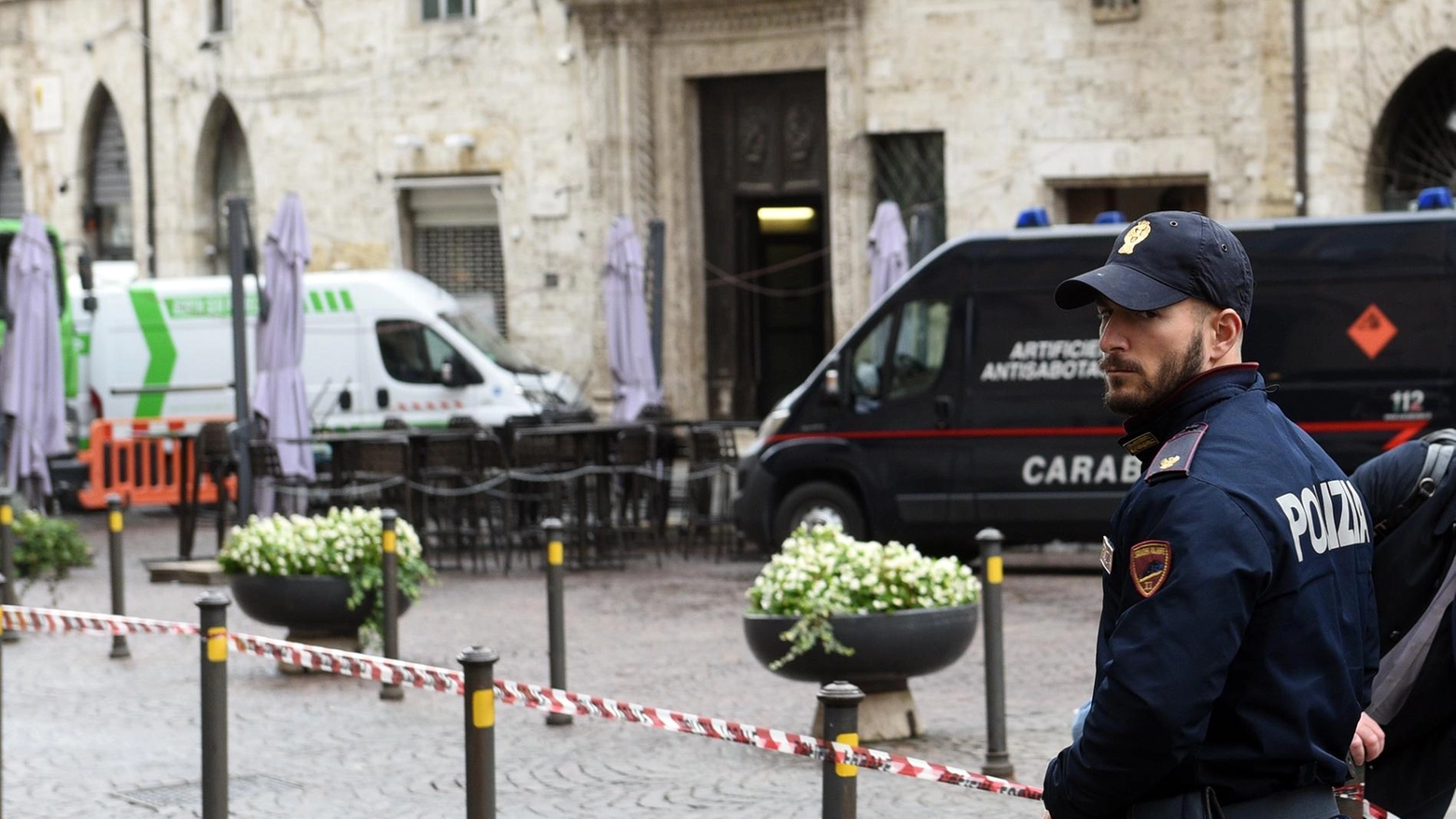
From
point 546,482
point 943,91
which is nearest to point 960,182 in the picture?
point 943,91

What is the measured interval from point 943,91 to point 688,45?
346cm

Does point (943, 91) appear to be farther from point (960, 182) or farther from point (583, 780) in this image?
point (583, 780)

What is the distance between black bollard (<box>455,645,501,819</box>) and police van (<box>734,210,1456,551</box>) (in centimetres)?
Answer: 959

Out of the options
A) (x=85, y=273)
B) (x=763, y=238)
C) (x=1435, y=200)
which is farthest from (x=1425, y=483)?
(x=763, y=238)

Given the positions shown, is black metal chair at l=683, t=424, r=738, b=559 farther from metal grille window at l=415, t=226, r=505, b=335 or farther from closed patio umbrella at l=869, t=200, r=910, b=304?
metal grille window at l=415, t=226, r=505, b=335

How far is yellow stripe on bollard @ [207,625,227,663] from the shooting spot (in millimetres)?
6969

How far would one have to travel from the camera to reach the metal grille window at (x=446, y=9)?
2836 cm

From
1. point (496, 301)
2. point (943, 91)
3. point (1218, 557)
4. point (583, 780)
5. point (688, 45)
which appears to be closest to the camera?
point (1218, 557)

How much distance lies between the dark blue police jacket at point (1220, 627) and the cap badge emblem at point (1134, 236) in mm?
227

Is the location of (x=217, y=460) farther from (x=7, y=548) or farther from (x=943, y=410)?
(x=943, y=410)

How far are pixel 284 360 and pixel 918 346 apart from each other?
5702 mm

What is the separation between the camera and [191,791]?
29.0 ft

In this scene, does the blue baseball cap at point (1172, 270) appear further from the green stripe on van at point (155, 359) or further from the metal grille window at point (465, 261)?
the metal grille window at point (465, 261)

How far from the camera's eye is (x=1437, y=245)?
47.8 feet
